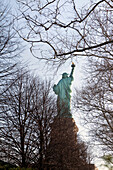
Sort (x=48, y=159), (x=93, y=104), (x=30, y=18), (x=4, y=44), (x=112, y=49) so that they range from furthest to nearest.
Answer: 1. (x=48, y=159)
2. (x=93, y=104)
3. (x=4, y=44)
4. (x=112, y=49)
5. (x=30, y=18)

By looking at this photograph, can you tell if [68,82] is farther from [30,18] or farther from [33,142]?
[30,18]

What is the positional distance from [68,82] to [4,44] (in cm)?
1484

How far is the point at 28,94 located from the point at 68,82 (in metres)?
9.88

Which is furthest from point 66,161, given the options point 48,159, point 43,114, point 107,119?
point 107,119

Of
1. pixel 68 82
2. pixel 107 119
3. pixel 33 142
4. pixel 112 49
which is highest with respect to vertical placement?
pixel 68 82

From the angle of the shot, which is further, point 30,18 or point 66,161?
point 66,161

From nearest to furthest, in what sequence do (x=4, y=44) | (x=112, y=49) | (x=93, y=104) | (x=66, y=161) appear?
(x=112, y=49), (x=4, y=44), (x=93, y=104), (x=66, y=161)

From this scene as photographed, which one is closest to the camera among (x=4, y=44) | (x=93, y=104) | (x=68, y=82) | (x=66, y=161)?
(x=4, y=44)

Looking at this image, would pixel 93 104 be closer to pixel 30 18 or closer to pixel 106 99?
pixel 106 99

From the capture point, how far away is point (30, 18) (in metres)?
5.40

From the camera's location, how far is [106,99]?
438 inches

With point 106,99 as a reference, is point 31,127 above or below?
below

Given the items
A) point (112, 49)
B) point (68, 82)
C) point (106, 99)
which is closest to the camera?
point (112, 49)

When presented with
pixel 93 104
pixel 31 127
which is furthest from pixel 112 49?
pixel 31 127
